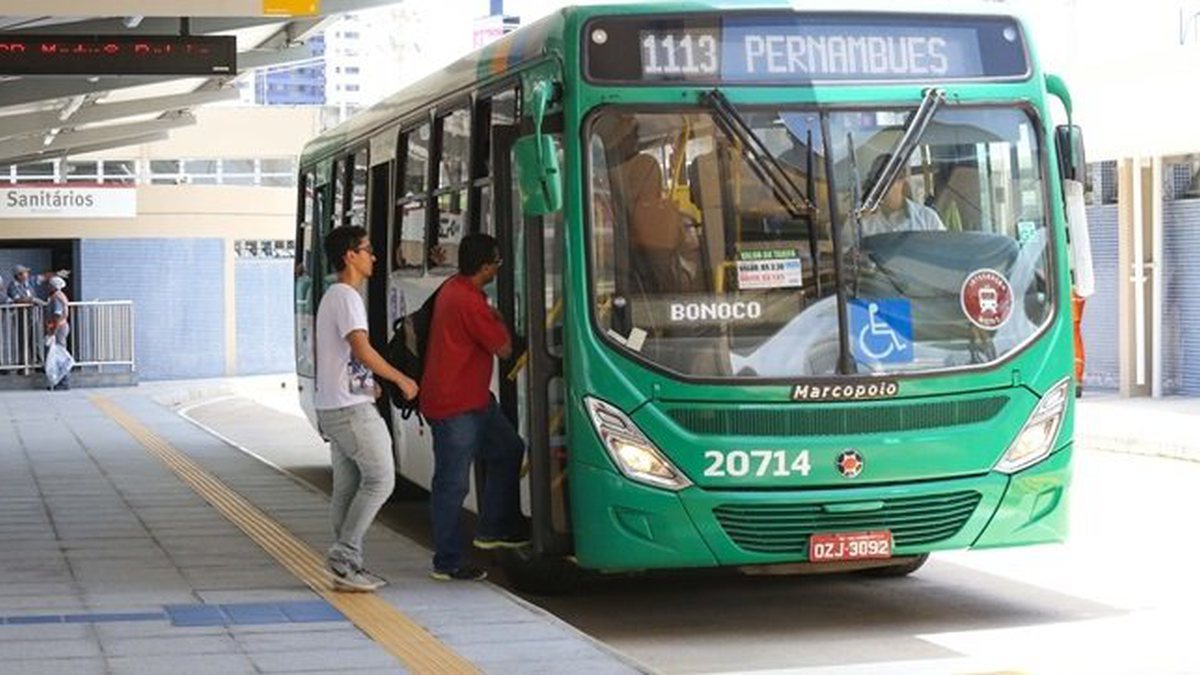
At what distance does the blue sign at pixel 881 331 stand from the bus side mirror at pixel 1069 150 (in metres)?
1.17

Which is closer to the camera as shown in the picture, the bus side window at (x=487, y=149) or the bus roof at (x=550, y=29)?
the bus roof at (x=550, y=29)

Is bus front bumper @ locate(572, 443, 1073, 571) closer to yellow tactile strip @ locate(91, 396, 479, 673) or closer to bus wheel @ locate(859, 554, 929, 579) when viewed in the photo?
yellow tactile strip @ locate(91, 396, 479, 673)

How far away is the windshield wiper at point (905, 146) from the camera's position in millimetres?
10281

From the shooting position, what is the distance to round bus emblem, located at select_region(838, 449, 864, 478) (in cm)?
1010

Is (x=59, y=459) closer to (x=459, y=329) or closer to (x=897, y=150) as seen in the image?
(x=459, y=329)

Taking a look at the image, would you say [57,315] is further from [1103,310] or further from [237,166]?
[1103,310]

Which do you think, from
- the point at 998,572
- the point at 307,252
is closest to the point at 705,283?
the point at 998,572

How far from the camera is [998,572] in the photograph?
1246 centimetres

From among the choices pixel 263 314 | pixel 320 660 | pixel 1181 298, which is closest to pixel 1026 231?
pixel 320 660

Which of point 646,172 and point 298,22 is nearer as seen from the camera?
point 646,172

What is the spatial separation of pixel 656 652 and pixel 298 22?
1733 cm

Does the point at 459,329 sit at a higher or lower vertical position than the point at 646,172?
lower

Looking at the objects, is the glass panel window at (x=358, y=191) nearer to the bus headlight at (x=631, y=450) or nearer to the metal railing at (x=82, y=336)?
the bus headlight at (x=631, y=450)

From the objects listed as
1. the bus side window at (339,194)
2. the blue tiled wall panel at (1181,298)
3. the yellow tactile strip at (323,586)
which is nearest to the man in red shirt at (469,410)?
the yellow tactile strip at (323,586)
